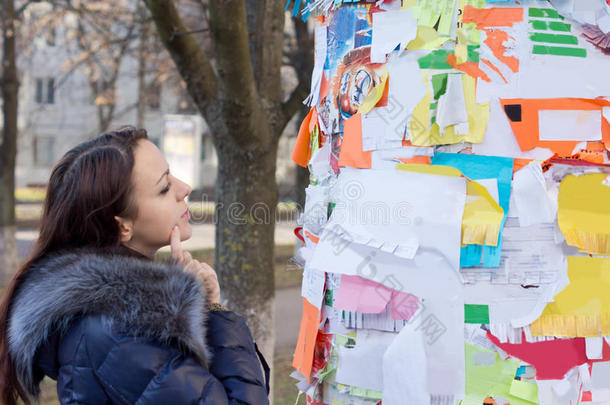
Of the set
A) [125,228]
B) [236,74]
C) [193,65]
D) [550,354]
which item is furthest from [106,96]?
[550,354]

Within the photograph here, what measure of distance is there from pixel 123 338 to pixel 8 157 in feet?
33.3

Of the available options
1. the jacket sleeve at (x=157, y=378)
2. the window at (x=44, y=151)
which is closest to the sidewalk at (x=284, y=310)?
the jacket sleeve at (x=157, y=378)

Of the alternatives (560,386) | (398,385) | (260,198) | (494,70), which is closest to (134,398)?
(398,385)

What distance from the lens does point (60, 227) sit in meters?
1.92

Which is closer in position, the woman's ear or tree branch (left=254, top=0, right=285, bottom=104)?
the woman's ear

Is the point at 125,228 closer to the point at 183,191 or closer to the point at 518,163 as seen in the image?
the point at 183,191

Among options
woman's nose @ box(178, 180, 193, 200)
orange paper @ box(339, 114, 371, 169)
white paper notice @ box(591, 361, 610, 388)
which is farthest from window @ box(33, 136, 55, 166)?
white paper notice @ box(591, 361, 610, 388)

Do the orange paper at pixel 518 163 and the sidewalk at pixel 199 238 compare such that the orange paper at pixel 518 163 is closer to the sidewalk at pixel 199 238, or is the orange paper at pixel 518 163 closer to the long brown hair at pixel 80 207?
the long brown hair at pixel 80 207

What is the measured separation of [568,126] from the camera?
4.96 feet

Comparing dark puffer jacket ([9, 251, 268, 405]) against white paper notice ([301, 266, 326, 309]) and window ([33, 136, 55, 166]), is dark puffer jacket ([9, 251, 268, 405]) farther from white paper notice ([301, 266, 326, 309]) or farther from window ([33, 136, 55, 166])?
window ([33, 136, 55, 166])

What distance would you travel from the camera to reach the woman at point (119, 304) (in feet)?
5.35

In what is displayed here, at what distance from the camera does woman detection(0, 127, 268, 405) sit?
1631 mm

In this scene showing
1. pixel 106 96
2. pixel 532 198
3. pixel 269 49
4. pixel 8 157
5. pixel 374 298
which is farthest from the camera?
pixel 106 96

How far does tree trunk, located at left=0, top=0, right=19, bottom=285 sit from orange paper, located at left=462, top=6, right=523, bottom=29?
33.7 ft
